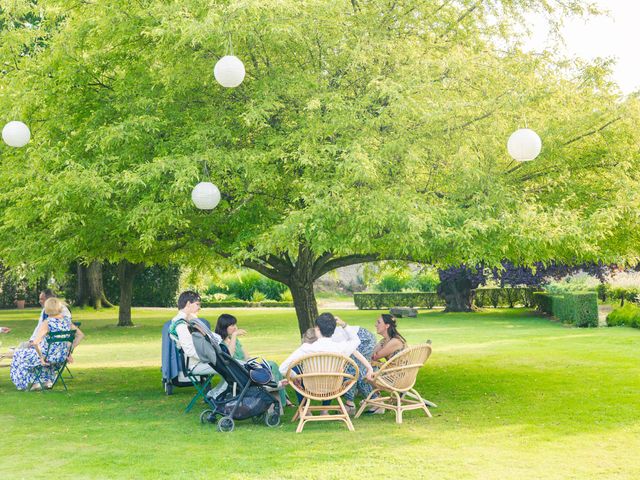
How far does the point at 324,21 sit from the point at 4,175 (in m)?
5.12

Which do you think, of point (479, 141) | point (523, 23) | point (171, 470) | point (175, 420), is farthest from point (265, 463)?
point (523, 23)

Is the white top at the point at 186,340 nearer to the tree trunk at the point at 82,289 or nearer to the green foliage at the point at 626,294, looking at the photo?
the green foliage at the point at 626,294

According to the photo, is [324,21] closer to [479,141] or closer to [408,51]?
[408,51]

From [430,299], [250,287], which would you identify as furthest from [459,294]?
[250,287]

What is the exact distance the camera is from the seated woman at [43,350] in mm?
11922

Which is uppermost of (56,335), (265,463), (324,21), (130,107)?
(324,21)

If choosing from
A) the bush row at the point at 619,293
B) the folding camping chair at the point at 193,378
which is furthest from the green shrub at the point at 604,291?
the folding camping chair at the point at 193,378

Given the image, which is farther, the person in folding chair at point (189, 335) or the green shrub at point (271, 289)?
the green shrub at point (271, 289)

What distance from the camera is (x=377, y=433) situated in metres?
8.51

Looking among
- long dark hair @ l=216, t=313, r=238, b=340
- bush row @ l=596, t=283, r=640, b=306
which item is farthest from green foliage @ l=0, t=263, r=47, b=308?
long dark hair @ l=216, t=313, r=238, b=340

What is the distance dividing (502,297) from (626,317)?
11460 millimetres

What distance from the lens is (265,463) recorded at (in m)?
7.17

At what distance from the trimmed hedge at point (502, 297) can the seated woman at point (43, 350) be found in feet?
86.0

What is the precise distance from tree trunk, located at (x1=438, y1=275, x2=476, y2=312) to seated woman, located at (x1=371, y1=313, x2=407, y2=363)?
24230 millimetres
